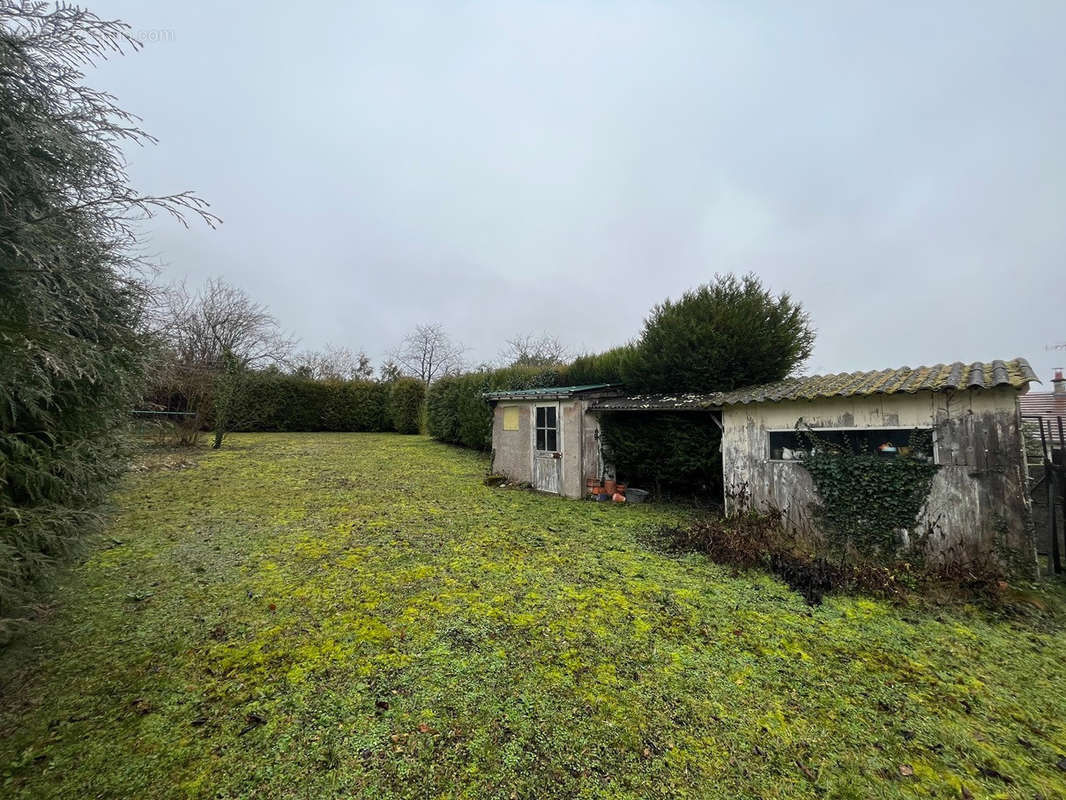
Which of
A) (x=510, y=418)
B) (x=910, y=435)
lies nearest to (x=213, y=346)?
(x=510, y=418)

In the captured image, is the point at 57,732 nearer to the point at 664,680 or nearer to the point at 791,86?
the point at 664,680

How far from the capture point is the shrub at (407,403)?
21.0 metres

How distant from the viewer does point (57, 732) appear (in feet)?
6.79

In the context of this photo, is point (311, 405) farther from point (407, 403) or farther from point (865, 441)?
point (865, 441)

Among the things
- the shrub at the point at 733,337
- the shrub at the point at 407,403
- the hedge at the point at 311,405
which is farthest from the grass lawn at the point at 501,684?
the hedge at the point at 311,405

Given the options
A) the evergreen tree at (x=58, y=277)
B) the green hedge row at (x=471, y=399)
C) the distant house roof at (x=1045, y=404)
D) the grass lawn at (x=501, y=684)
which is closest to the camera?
the grass lawn at (x=501, y=684)

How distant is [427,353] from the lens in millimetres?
33000

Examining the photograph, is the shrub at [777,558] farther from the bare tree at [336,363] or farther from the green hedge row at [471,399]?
the bare tree at [336,363]

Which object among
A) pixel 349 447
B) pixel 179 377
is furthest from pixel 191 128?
pixel 349 447

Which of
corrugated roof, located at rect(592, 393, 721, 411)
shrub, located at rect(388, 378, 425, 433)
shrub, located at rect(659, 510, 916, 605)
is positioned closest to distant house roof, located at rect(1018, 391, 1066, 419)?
corrugated roof, located at rect(592, 393, 721, 411)

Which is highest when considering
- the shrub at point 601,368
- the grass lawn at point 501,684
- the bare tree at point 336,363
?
the bare tree at point 336,363

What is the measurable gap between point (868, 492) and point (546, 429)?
5554 millimetres

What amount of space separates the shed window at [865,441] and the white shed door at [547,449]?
4090 mm

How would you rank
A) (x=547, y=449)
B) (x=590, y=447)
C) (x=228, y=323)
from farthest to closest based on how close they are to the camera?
(x=228, y=323)
(x=547, y=449)
(x=590, y=447)
